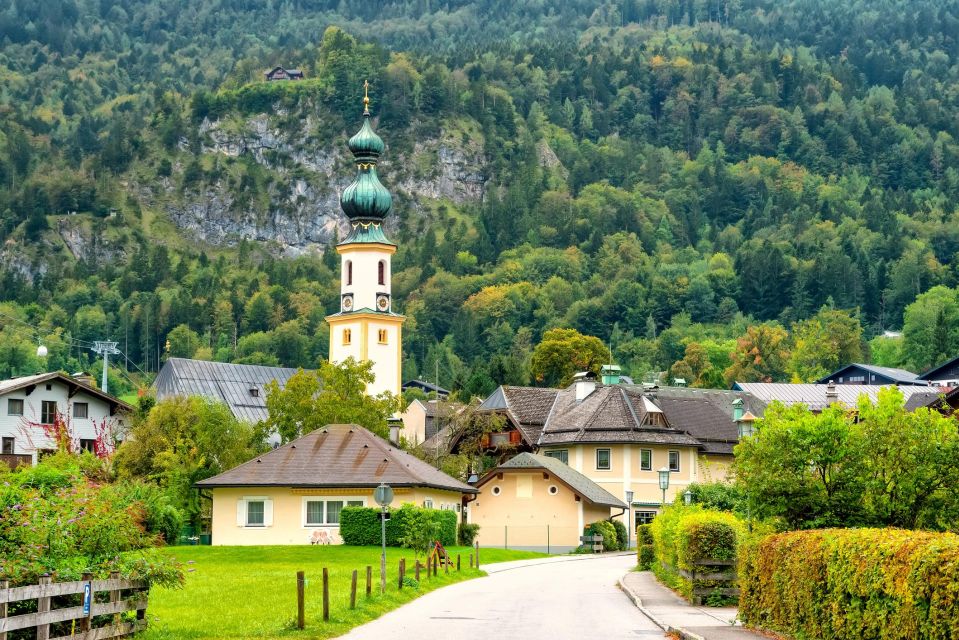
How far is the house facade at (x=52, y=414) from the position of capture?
8638cm

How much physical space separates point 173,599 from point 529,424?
60.9 meters

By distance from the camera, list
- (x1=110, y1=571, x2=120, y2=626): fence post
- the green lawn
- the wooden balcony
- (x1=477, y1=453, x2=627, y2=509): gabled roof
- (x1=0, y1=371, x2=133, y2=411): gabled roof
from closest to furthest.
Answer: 1. (x1=110, y1=571, x2=120, y2=626): fence post
2. the green lawn
3. (x1=477, y1=453, x2=627, y2=509): gabled roof
4. the wooden balcony
5. (x1=0, y1=371, x2=133, y2=411): gabled roof

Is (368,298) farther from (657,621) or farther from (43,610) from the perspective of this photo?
(43,610)

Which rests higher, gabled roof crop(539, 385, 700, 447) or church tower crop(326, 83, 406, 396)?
church tower crop(326, 83, 406, 396)

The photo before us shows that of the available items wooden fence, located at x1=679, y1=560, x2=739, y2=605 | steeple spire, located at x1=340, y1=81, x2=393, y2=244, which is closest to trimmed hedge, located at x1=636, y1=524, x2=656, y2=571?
wooden fence, located at x1=679, y1=560, x2=739, y2=605

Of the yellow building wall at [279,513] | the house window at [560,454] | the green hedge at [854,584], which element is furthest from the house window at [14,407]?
the green hedge at [854,584]

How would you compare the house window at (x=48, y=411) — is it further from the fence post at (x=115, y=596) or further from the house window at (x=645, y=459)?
the fence post at (x=115, y=596)

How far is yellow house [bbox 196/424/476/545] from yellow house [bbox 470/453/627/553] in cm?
1068

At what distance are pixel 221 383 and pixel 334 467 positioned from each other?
64214mm

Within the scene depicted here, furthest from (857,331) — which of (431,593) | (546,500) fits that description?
(431,593)

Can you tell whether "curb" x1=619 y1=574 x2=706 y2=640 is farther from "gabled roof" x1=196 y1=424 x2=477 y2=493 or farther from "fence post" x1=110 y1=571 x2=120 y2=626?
"gabled roof" x1=196 y1=424 x2=477 y2=493

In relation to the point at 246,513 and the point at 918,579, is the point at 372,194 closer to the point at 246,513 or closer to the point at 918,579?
the point at 246,513

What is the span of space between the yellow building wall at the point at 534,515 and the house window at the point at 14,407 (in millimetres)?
26582

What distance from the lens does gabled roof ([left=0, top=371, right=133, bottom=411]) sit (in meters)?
86.1
